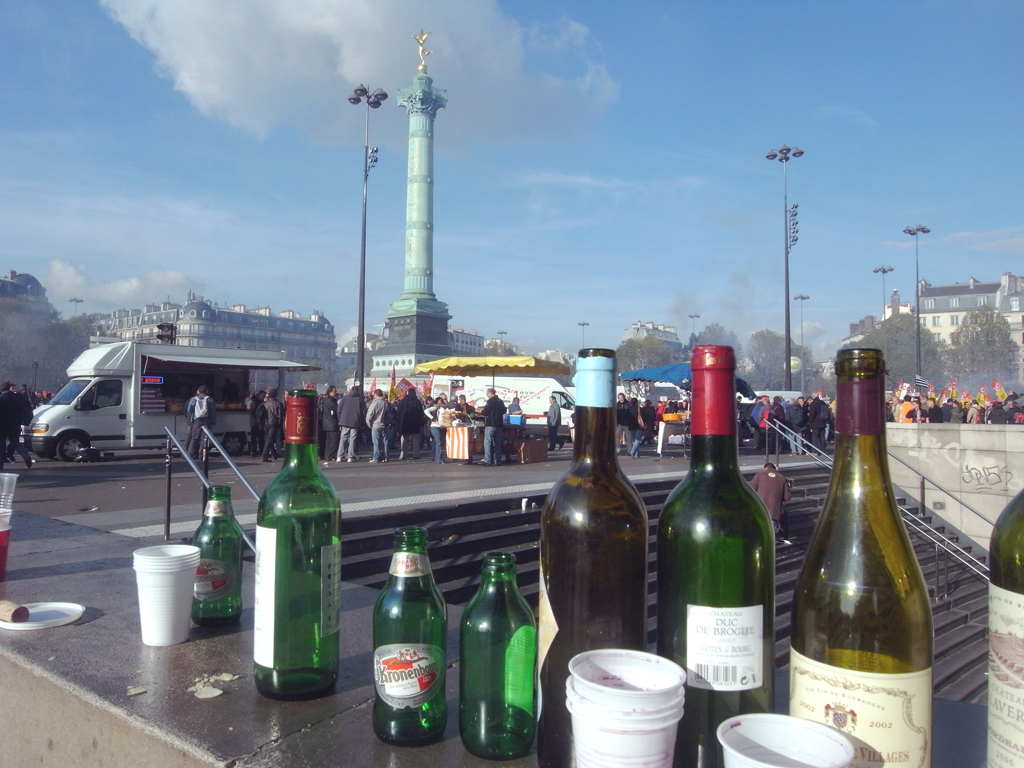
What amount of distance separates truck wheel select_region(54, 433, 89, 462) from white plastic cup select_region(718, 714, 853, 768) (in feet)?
61.0

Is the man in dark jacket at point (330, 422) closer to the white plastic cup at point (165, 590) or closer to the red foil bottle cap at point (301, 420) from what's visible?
the white plastic cup at point (165, 590)

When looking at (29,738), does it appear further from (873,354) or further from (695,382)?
(873,354)

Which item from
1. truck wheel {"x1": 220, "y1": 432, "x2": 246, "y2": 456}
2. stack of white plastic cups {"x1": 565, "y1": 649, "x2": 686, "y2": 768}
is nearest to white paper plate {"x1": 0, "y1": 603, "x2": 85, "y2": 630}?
stack of white plastic cups {"x1": 565, "y1": 649, "x2": 686, "y2": 768}

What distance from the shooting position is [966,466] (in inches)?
550

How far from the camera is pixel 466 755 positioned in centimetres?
145

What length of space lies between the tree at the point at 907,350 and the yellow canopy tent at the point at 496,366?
2853 inches

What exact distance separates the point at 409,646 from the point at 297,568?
400mm

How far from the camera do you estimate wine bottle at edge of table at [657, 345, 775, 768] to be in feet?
3.81

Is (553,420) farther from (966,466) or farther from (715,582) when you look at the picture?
(715,582)

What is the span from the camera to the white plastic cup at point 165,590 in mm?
2156

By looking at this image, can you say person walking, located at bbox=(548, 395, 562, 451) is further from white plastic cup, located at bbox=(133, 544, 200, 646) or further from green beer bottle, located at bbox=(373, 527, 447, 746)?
green beer bottle, located at bbox=(373, 527, 447, 746)

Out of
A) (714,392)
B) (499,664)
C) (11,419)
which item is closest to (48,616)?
(499,664)

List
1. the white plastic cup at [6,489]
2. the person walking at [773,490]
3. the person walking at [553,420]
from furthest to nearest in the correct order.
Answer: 1. the person walking at [553,420]
2. the person walking at [773,490]
3. the white plastic cup at [6,489]

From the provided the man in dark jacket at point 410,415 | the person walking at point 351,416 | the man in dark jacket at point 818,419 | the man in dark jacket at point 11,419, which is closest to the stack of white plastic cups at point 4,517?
the man in dark jacket at point 11,419
